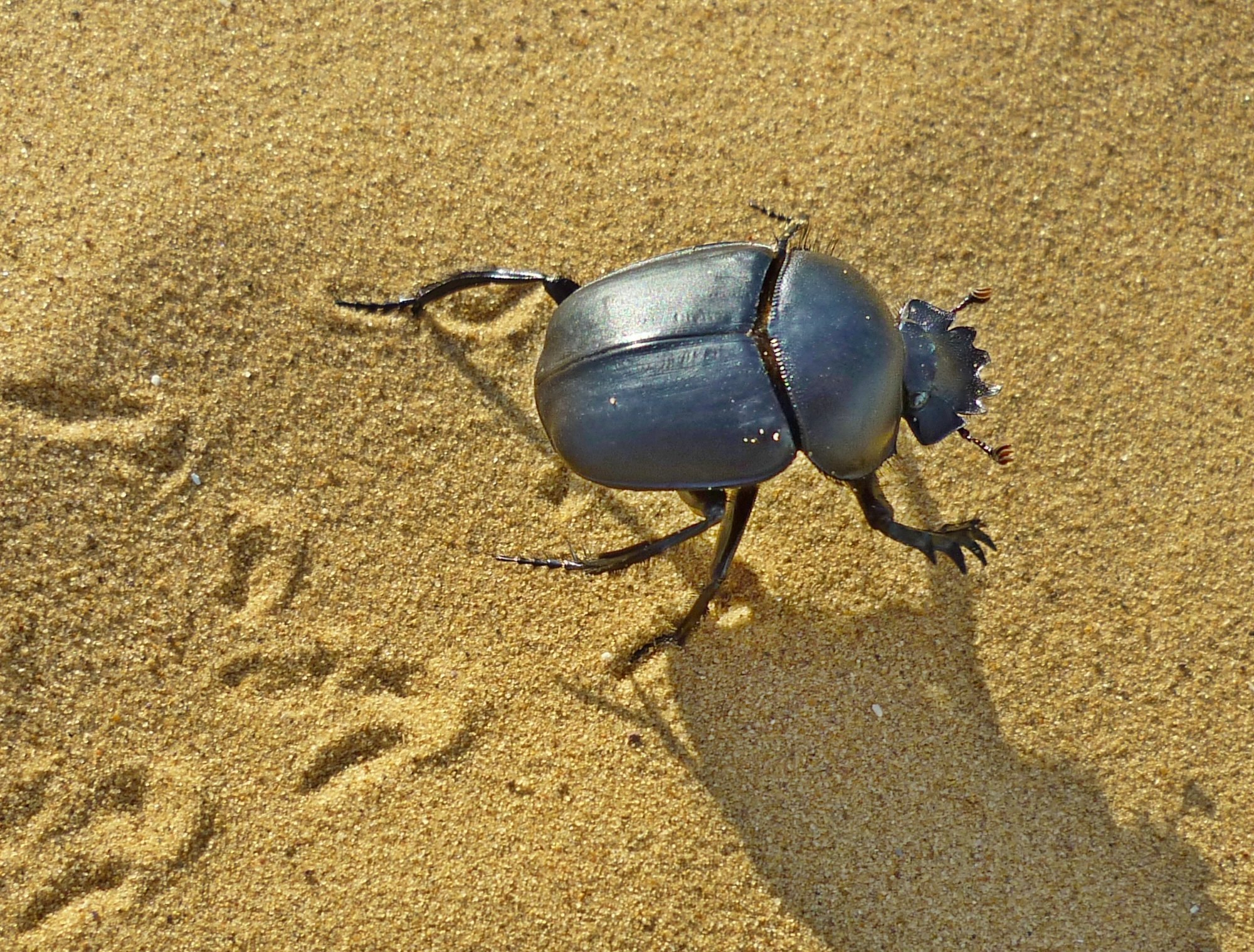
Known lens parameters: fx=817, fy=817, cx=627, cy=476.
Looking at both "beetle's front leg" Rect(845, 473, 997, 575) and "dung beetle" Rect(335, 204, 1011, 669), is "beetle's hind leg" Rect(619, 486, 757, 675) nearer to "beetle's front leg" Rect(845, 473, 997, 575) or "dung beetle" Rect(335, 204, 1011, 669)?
"dung beetle" Rect(335, 204, 1011, 669)

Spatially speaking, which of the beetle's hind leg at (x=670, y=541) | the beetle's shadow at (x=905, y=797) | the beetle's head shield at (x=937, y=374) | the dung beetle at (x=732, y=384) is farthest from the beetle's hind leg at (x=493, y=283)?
the beetle's shadow at (x=905, y=797)

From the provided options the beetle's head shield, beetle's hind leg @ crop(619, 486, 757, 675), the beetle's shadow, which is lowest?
the beetle's shadow

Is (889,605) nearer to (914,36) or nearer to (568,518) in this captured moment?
(568,518)

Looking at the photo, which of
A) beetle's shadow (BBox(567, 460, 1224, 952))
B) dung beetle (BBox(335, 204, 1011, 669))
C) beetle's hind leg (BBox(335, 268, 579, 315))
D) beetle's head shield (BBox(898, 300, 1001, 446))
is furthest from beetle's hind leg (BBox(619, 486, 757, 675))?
beetle's hind leg (BBox(335, 268, 579, 315))

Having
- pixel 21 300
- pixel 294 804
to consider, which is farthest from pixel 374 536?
pixel 21 300

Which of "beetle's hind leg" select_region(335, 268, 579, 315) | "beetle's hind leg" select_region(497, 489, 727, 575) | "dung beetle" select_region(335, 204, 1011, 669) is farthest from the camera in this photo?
"beetle's hind leg" select_region(335, 268, 579, 315)

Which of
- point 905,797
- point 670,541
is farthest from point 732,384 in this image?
point 905,797

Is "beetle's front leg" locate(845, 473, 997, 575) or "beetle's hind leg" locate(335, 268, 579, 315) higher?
"beetle's hind leg" locate(335, 268, 579, 315)
